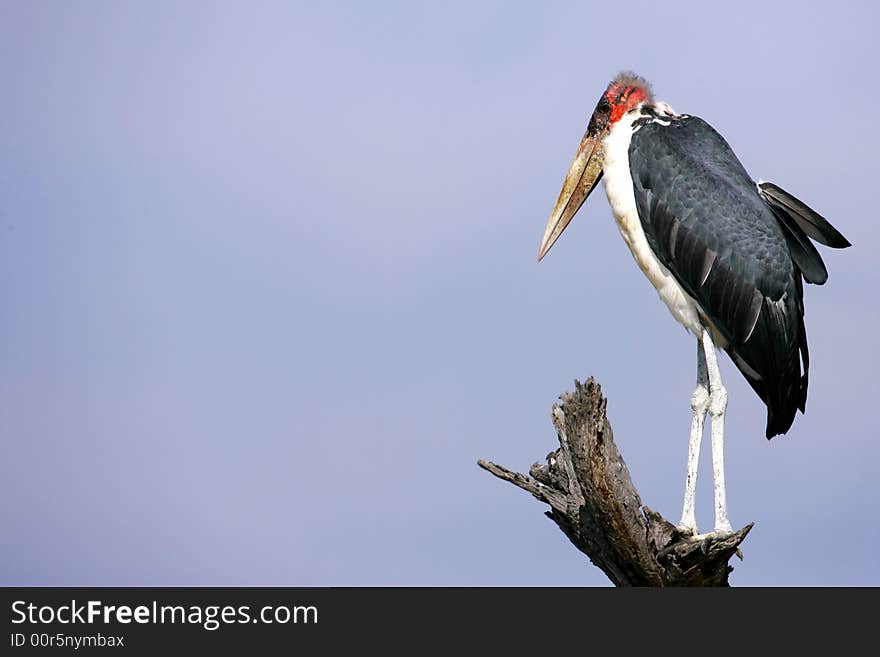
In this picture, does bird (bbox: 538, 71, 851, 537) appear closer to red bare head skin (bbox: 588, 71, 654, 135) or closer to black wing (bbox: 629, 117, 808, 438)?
black wing (bbox: 629, 117, 808, 438)

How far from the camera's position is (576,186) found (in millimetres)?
11898

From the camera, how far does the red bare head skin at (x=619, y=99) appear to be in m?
11.6

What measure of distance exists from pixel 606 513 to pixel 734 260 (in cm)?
268

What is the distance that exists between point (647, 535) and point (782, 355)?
2.29 m

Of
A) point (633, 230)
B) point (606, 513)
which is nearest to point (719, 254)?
point (633, 230)

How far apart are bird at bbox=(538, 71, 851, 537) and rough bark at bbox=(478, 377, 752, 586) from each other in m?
0.94

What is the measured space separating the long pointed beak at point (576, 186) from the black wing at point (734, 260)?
0.84m

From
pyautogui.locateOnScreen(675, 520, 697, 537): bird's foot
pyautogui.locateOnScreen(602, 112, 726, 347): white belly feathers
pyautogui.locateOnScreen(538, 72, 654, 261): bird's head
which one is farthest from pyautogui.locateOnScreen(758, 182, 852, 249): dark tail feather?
pyautogui.locateOnScreen(675, 520, 697, 537): bird's foot

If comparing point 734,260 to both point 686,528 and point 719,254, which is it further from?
point 686,528

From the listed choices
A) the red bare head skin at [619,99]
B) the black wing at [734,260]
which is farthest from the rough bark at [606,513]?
the red bare head skin at [619,99]

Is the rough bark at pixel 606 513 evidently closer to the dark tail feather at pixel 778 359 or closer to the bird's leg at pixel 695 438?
the bird's leg at pixel 695 438

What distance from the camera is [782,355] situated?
10.8m
